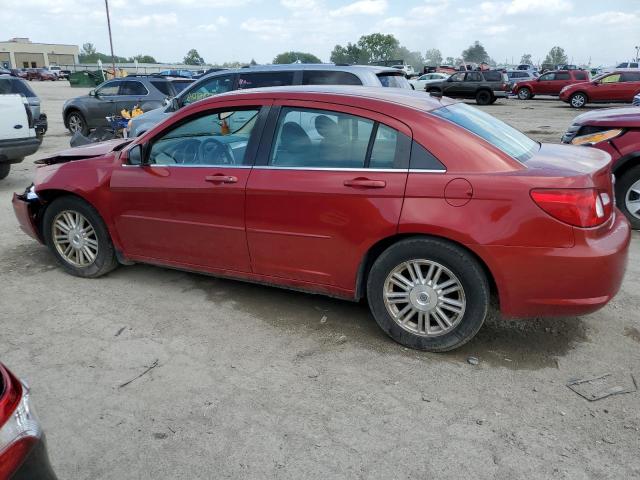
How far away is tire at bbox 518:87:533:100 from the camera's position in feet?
97.0

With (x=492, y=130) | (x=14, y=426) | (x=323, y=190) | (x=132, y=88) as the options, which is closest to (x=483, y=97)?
(x=132, y=88)

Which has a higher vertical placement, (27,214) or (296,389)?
(27,214)

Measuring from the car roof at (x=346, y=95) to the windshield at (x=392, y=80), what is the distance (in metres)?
4.38

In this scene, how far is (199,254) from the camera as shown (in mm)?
4148

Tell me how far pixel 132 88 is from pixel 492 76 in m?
18.2

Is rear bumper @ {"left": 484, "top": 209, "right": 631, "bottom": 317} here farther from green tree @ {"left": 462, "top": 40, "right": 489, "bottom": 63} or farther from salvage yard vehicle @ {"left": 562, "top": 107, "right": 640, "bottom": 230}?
green tree @ {"left": 462, "top": 40, "right": 489, "bottom": 63}

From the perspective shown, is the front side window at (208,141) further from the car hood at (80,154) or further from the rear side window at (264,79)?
the rear side window at (264,79)

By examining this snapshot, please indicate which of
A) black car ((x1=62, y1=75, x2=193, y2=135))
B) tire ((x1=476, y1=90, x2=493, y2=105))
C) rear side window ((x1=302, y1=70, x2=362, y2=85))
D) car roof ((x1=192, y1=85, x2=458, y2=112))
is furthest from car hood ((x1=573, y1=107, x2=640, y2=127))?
tire ((x1=476, y1=90, x2=493, y2=105))

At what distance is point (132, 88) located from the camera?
14328mm

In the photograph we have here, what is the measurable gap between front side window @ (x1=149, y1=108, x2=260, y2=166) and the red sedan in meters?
0.01

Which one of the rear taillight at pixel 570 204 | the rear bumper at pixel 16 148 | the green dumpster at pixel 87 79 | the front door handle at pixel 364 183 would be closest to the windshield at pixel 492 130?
the rear taillight at pixel 570 204

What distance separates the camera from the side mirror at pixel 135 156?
4285 mm

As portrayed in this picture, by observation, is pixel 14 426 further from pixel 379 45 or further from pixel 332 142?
pixel 379 45

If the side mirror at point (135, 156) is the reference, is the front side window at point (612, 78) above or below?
above
